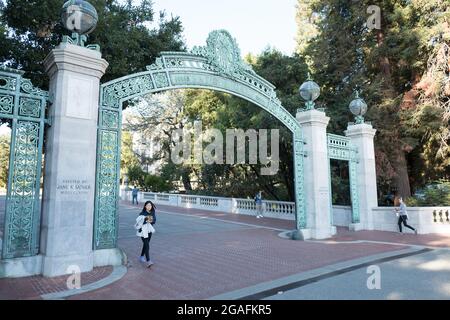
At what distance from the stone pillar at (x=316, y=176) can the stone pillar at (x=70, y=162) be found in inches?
300

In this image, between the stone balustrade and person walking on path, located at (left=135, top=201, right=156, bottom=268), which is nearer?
person walking on path, located at (left=135, top=201, right=156, bottom=268)

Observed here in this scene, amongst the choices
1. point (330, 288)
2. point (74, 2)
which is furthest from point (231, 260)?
point (74, 2)

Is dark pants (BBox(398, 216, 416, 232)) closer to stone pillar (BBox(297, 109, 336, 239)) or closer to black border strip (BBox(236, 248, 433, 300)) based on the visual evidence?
stone pillar (BBox(297, 109, 336, 239))

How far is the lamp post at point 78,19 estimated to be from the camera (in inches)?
286

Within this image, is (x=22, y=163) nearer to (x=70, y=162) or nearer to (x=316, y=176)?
(x=70, y=162)

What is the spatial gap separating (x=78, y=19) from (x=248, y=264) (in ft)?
22.1

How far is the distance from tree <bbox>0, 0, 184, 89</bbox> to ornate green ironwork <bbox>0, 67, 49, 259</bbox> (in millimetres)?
4206

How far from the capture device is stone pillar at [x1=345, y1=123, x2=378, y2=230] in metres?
14.6

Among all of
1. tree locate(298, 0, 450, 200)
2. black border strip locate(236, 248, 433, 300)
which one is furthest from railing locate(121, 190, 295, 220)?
black border strip locate(236, 248, 433, 300)

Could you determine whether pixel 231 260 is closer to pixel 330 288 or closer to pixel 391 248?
pixel 330 288

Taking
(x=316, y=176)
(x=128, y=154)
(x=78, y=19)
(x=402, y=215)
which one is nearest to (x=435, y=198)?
(x=402, y=215)

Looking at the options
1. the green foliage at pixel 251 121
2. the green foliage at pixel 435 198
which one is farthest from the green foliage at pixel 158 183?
the green foliage at pixel 435 198

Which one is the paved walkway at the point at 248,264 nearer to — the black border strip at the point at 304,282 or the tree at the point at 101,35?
the black border strip at the point at 304,282

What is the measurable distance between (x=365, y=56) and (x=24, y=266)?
813 inches
